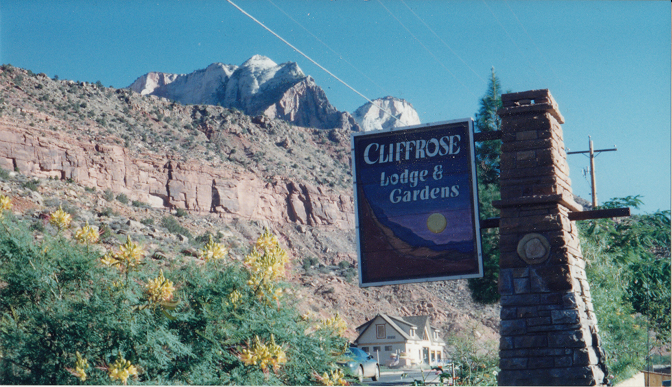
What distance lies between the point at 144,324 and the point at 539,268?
5.10 metres

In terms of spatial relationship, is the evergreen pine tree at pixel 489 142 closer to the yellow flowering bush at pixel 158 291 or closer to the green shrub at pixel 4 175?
the yellow flowering bush at pixel 158 291

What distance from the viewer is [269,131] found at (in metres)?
82.9

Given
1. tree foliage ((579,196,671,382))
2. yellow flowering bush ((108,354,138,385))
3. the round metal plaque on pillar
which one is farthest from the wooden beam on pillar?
tree foliage ((579,196,671,382))

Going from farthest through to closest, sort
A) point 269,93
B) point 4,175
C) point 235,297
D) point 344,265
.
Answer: point 269,93 → point 344,265 → point 4,175 → point 235,297

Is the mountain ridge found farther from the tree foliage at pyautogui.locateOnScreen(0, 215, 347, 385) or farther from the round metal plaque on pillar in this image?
the round metal plaque on pillar

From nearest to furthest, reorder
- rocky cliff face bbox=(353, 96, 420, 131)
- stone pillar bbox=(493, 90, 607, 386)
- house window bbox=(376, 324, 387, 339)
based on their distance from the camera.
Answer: stone pillar bbox=(493, 90, 607, 386), house window bbox=(376, 324, 387, 339), rocky cliff face bbox=(353, 96, 420, 131)

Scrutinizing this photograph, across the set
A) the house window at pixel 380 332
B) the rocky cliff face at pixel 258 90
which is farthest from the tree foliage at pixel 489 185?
the rocky cliff face at pixel 258 90

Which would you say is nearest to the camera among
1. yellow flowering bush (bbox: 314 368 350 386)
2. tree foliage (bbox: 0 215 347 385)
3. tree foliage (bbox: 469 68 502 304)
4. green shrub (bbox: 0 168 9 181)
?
tree foliage (bbox: 0 215 347 385)

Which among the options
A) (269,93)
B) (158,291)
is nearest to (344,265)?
(158,291)

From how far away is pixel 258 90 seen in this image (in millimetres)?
126812

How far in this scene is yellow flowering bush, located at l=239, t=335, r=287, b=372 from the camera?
8094 millimetres

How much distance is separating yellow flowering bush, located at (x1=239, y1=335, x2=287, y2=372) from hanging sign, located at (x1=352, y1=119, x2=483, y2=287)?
7.39 feet

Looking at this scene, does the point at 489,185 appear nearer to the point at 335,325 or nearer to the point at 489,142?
the point at 489,142

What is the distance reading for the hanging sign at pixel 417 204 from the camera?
9.60 meters
